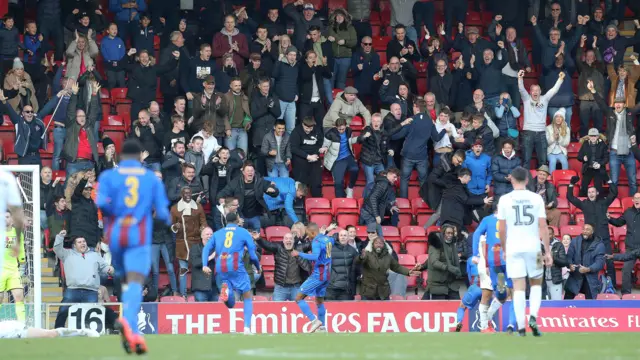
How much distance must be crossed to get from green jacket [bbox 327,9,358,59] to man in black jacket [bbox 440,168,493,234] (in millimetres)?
3953

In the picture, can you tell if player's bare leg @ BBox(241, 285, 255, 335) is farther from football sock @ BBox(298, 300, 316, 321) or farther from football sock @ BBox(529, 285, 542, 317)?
football sock @ BBox(529, 285, 542, 317)

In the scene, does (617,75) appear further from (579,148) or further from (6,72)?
(6,72)

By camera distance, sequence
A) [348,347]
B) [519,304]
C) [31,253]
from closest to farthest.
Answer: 1. [348,347]
2. [519,304]
3. [31,253]

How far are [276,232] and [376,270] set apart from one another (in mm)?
2333

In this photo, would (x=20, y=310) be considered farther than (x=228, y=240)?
No

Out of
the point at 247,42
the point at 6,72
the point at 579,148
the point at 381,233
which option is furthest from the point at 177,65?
the point at 579,148

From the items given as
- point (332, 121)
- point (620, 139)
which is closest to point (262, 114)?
point (332, 121)

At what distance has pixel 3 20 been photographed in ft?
80.9

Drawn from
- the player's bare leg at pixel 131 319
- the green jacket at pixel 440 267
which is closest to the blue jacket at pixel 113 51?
the green jacket at pixel 440 267

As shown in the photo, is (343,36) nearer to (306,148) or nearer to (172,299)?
(306,148)

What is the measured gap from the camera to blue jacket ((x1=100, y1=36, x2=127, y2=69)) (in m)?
24.7

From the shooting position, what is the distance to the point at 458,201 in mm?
22891

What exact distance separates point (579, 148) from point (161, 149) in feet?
28.1

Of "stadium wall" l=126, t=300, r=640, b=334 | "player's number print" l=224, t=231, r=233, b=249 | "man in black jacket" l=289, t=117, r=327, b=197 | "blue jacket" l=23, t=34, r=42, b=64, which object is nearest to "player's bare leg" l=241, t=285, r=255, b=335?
"player's number print" l=224, t=231, r=233, b=249
